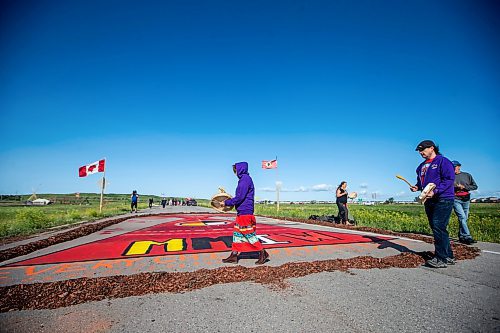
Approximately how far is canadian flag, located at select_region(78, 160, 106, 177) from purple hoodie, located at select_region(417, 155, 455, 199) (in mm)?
23440

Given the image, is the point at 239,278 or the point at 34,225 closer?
the point at 239,278

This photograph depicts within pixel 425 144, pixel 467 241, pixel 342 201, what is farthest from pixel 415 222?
pixel 425 144

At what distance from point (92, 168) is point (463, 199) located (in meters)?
24.8

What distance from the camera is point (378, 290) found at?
346 cm

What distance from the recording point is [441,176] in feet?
16.1

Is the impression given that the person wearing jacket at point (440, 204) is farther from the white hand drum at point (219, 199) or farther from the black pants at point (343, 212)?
the black pants at point (343, 212)

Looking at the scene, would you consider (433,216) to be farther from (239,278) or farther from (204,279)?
(204,279)

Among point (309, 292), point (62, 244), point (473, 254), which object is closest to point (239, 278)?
point (309, 292)

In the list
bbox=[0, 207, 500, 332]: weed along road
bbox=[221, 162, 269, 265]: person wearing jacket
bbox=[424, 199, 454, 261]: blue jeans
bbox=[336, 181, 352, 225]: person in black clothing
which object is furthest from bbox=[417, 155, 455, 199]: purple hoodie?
bbox=[336, 181, 352, 225]: person in black clothing

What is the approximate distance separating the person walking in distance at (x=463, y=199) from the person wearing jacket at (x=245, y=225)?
19.3ft

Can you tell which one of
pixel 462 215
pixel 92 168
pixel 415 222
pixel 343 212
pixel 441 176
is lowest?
pixel 415 222

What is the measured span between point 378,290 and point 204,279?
96.4 inches

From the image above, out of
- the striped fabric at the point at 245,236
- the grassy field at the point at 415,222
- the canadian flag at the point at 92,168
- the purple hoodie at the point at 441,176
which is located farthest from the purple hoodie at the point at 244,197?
the canadian flag at the point at 92,168

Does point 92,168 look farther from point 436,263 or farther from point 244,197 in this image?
point 436,263
